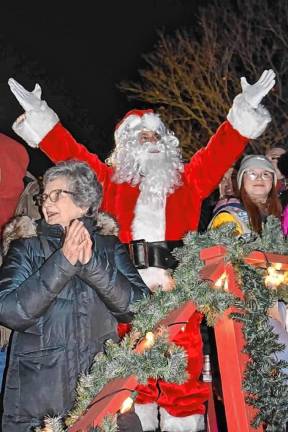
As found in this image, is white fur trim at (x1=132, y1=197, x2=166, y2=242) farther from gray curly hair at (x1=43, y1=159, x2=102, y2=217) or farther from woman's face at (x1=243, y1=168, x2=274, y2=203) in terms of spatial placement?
gray curly hair at (x1=43, y1=159, x2=102, y2=217)

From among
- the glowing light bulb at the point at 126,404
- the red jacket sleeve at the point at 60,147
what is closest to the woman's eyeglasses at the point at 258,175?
the red jacket sleeve at the point at 60,147

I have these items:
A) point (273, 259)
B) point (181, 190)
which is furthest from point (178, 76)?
point (273, 259)

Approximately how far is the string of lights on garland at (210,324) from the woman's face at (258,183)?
1.77 metres

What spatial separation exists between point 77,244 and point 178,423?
197 centimetres

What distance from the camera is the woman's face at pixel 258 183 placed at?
486cm

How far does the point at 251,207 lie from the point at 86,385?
7.46 feet

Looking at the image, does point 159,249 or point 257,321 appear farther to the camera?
point 159,249

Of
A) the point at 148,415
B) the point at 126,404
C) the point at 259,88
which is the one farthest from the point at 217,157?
the point at 126,404

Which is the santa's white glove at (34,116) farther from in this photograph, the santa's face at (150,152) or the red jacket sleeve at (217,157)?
the red jacket sleeve at (217,157)

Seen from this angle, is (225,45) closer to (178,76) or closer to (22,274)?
(178,76)

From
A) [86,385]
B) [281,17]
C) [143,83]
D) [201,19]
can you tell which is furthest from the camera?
[143,83]

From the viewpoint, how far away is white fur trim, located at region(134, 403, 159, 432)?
4430 millimetres

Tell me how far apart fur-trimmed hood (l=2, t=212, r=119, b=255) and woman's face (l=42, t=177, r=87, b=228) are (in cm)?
19

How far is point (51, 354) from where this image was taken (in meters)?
3.00
